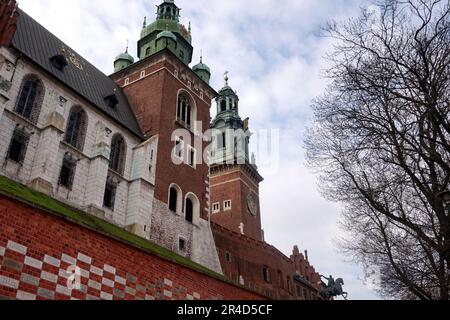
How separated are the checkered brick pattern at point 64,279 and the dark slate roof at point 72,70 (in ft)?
45.0

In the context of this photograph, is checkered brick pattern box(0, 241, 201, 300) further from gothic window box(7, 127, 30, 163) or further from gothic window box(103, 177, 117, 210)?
gothic window box(103, 177, 117, 210)

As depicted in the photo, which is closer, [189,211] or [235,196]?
[189,211]

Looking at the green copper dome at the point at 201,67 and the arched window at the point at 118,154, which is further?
the green copper dome at the point at 201,67

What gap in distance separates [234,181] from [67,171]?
2732 cm

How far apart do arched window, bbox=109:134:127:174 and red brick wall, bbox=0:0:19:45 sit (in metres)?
8.56

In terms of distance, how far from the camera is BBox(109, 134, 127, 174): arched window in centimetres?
2375

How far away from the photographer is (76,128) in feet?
72.2

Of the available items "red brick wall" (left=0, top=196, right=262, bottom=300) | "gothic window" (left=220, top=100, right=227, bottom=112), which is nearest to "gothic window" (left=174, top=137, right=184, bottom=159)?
"red brick wall" (left=0, top=196, right=262, bottom=300)

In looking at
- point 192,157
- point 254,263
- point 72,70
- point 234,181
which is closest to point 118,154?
point 72,70

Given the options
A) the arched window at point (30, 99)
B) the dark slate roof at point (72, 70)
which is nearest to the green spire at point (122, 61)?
the dark slate roof at point (72, 70)

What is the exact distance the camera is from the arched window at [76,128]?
70.3 ft

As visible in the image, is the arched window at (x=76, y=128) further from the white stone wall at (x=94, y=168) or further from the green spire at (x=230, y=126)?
the green spire at (x=230, y=126)

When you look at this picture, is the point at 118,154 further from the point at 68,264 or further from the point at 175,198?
the point at 68,264
